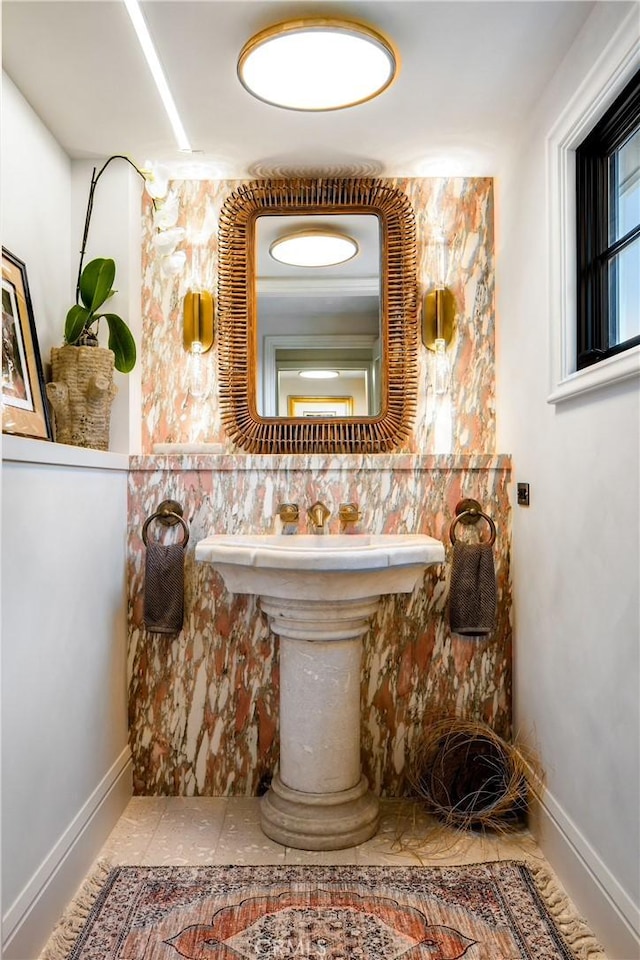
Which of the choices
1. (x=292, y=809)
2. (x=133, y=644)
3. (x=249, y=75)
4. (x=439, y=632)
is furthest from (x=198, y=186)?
(x=292, y=809)

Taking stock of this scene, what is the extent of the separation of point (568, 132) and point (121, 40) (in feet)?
3.91

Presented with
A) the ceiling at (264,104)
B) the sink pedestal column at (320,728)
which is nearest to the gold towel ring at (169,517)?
the sink pedestal column at (320,728)

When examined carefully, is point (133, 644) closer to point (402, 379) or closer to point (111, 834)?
point (111, 834)

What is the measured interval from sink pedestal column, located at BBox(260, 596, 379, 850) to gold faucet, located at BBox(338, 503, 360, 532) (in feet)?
1.05

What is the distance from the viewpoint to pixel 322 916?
1.64 metres

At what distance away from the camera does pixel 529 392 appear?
2090 millimetres

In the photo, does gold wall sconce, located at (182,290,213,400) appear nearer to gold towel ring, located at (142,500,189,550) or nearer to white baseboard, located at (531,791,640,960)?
gold towel ring, located at (142,500,189,550)

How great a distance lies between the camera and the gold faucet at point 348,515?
2217 millimetres

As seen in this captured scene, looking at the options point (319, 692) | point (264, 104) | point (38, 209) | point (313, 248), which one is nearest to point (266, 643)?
point (319, 692)

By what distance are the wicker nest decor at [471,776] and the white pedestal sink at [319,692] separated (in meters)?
0.20

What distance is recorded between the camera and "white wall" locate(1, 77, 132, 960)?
1408 millimetres

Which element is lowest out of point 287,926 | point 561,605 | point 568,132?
point 287,926

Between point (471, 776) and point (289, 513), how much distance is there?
3.34ft

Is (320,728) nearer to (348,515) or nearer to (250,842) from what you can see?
(250,842)
